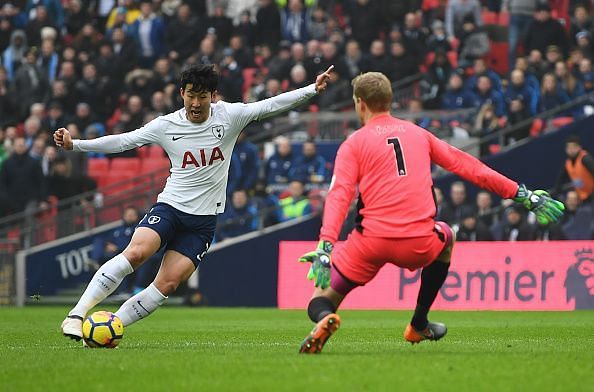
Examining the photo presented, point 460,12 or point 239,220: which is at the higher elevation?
point 460,12

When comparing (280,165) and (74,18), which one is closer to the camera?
(280,165)

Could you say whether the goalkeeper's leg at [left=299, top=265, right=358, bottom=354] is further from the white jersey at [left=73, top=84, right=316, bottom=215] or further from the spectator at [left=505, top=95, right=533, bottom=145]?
the spectator at [left=505, top=95, right=533, bottom=145]

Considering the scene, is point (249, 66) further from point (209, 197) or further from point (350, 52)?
point (209, 197)

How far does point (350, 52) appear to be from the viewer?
84.1 ft

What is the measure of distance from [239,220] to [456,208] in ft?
13.0

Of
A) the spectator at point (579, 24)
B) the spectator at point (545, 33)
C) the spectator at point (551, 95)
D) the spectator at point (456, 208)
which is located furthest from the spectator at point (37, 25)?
the spectator at point (551, 95)

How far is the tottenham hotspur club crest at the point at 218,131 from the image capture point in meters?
10.7

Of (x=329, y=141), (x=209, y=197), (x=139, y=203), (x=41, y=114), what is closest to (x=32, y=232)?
(x=139, y=203)

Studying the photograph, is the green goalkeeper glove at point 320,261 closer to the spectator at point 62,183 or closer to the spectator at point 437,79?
the spectator at point 437,79

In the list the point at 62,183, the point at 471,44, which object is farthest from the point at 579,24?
the point at 62,183

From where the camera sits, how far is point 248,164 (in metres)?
23.9

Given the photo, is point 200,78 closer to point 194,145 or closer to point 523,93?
point 194,145

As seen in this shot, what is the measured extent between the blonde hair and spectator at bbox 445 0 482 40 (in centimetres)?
1737

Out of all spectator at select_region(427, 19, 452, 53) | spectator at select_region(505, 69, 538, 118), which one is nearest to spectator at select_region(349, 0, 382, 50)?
spectator at select_region(427, 19, 452, 53)
